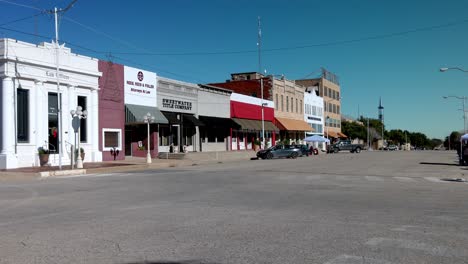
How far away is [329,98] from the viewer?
311 ft

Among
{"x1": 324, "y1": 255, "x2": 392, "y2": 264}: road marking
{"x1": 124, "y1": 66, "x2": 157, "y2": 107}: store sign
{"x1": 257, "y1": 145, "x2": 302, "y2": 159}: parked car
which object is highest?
{"x1": 124, "y1": 66, "x2": 157, "y2": 107}: store sign

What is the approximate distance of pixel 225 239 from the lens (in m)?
7.88

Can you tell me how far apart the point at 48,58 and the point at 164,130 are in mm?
14535

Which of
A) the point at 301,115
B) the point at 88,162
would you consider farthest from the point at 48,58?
the point at 301,115

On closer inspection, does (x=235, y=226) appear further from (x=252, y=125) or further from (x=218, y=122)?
(x=252, y=125)

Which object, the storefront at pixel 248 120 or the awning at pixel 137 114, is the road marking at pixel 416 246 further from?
the storefront at pixel 248 120

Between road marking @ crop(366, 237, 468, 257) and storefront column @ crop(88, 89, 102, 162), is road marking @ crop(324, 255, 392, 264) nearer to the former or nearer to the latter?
road marking @ crop(366, 237, 468, 257)

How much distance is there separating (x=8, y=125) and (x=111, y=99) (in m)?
9.41

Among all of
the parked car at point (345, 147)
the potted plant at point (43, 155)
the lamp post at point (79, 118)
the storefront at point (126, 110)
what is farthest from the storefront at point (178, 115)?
the parked car at point (345, 147)

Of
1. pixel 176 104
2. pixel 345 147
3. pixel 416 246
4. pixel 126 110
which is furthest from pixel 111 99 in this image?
pixel 345 147

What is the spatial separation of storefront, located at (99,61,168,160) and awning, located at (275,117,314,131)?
2849 centimetres

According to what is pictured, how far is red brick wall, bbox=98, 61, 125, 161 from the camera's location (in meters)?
35.2

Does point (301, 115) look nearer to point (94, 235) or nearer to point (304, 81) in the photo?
point (304, 81)

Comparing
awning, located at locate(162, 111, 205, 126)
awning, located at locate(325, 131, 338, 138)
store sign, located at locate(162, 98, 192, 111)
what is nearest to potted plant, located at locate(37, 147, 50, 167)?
awning, located at locate(162, 111, 205, 126)
